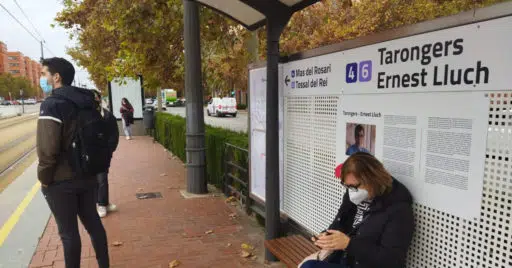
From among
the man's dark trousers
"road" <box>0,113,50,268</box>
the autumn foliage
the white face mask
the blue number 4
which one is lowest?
"road" <box>0,113,50,268</box>

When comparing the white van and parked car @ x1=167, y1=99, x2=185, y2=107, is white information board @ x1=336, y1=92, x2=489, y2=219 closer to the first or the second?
the white van

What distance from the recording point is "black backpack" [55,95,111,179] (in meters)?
2.83

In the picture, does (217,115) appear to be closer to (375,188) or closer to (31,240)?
(31,240)

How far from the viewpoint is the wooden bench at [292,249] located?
2.89m

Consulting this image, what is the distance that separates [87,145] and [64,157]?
0.63ft

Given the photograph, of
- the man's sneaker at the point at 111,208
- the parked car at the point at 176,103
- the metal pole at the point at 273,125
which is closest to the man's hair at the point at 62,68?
the metal pole at the point at 273,125

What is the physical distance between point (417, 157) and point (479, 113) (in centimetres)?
47

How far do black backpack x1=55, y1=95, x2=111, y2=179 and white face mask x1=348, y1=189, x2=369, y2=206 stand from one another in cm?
205

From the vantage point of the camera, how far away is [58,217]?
2879 mm

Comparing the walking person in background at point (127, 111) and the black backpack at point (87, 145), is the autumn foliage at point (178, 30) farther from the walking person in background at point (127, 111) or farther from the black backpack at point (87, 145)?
the black backpack at point (87, 145)

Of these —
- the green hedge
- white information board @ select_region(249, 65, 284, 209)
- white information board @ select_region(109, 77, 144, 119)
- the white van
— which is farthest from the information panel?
the white van

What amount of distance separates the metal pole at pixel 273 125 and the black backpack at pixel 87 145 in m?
1.51

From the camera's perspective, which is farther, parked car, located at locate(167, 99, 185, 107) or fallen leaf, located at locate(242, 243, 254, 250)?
parked car, located at locate(167, 99, 185, 107)

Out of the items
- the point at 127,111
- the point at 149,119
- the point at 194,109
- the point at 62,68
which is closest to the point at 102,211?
the point at 194,109
